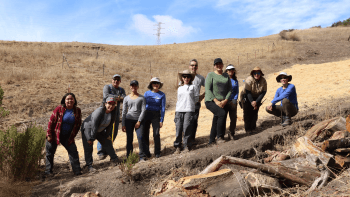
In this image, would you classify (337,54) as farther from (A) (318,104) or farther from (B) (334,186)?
(B) (334,186)

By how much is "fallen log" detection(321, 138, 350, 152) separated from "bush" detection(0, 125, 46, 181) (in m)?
5.52

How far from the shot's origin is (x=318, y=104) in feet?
25.0

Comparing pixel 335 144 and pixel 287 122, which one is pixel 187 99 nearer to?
pixel 287 122

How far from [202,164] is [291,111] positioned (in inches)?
104

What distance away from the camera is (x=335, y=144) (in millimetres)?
4012

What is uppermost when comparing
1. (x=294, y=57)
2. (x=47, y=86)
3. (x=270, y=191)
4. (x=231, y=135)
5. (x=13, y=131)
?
(x=294, y=57)

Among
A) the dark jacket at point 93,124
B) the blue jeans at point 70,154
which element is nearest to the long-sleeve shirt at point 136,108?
the dark jacket at point 93,124

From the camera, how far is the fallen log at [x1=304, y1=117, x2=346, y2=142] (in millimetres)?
4520

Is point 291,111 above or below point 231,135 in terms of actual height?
above

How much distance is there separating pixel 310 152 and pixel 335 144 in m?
0.41

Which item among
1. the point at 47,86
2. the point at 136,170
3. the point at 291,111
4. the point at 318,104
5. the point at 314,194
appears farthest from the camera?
the point at 47,86

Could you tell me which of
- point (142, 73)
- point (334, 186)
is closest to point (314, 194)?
point (334, 186)

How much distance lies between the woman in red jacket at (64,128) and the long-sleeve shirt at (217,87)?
286cm

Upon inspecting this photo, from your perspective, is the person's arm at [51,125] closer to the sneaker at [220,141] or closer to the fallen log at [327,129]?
the sneaker at [220,141]
